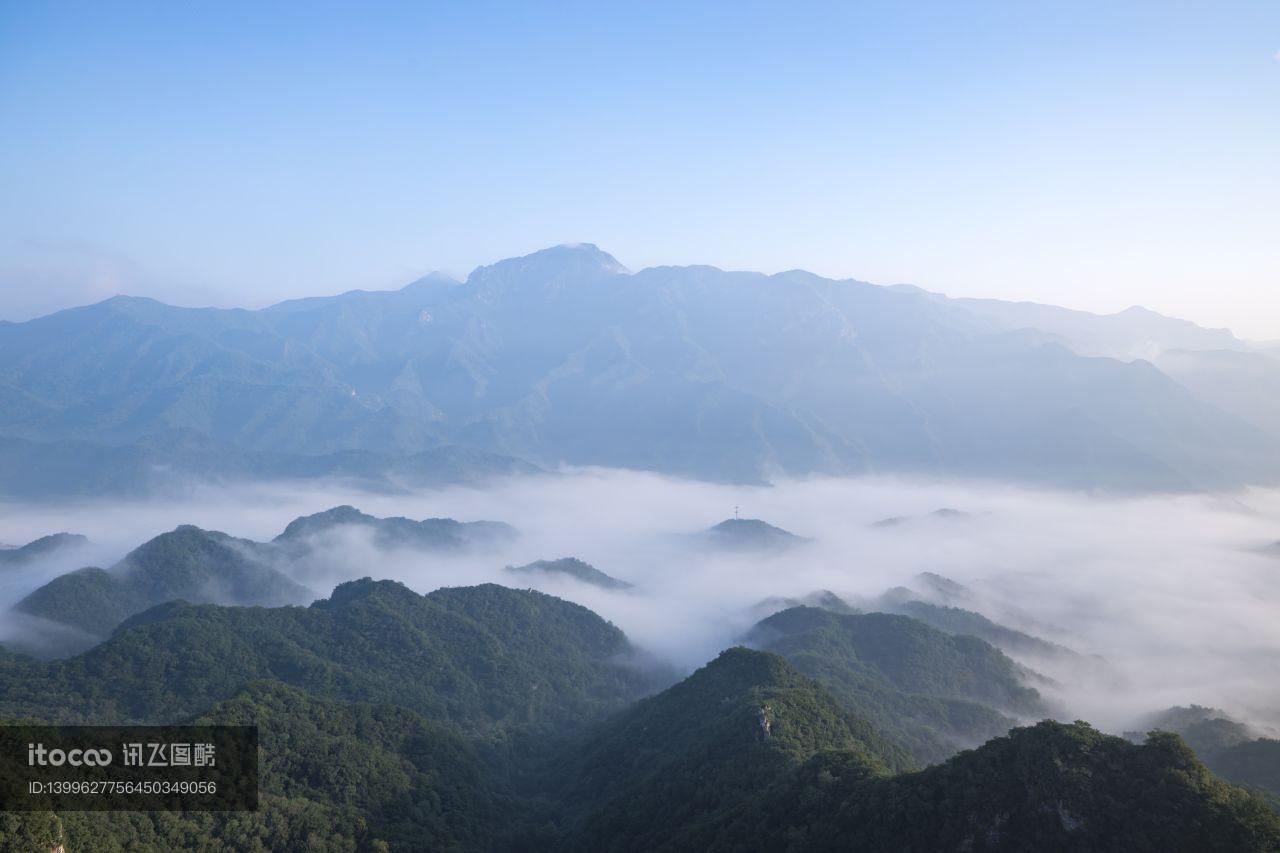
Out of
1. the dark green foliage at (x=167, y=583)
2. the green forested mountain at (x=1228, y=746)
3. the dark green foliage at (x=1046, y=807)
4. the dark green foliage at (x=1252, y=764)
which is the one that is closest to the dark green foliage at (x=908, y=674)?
the green forested mountain at (x=1228, y=746)

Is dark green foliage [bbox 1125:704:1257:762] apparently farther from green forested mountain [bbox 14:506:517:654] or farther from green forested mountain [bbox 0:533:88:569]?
green forested mountain [bbox 0:533:88:569]

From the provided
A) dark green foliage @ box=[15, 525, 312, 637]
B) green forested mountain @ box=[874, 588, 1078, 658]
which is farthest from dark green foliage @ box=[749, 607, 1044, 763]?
dark green foliage @ box=[15, 525, 312, 637]

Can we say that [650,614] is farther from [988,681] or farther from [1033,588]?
[1033,588]

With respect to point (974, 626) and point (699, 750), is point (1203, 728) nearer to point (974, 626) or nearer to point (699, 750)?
point (974, 626)

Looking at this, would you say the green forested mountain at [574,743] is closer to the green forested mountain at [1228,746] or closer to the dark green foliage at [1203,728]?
the dark green foliage at [1203,728]

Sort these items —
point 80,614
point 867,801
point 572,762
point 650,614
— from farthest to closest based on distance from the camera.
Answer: point 650,614, point 80,614, point 572,762, point 867,801

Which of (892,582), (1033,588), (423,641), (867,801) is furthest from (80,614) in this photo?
(1033,588)
